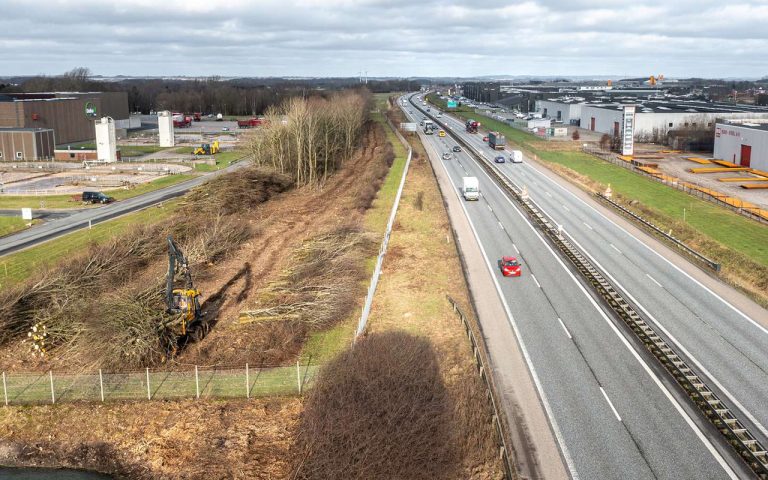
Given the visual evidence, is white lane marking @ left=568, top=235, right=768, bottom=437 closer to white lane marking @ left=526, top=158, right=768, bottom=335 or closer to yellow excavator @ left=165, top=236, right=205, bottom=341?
white lane marking @ left=526, top=158, right=768, bottom=335

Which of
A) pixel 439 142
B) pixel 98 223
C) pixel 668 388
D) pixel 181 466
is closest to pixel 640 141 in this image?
pixel 439 142

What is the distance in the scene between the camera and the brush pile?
99.3 ft

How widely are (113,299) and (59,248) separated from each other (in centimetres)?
2222

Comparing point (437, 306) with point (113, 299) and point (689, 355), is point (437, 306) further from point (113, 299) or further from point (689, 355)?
point (113, 299)

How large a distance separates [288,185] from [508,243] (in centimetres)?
3678

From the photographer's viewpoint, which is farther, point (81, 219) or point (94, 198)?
point (94, 198)

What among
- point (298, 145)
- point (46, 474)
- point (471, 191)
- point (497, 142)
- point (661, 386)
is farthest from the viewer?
point (497, 142)

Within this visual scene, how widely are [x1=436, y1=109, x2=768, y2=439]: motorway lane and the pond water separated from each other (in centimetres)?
2338

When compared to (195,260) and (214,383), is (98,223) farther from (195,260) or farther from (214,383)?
(214,383)

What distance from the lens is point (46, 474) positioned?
24.5 m

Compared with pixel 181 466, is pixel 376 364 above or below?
above

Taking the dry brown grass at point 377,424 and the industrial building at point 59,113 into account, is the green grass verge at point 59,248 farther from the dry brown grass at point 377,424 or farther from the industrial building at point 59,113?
the industrial building at point 59,113

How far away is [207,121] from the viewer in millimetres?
193375

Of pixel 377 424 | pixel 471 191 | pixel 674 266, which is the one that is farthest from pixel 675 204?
pixel 377 424
